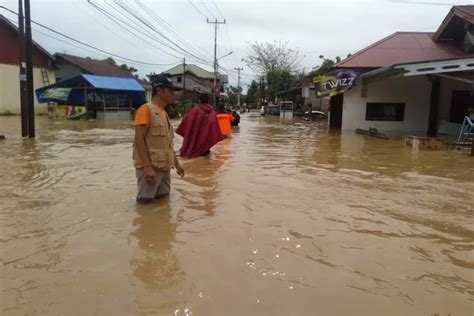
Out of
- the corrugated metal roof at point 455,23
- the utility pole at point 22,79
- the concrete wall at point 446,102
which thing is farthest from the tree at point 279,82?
the utility pole at point 22,79

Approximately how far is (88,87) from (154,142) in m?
25.0

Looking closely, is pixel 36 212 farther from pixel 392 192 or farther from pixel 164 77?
pixel 392 192

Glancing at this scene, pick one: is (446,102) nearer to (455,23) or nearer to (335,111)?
(455,23)

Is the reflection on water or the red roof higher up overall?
the red roof

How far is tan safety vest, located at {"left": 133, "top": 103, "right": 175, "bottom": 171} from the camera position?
4895mm

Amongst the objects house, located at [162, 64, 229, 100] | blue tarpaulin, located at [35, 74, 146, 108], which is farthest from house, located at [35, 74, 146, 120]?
house, located at [162, 64, 229, 100]

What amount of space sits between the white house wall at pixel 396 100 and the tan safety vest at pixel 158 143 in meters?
17.4

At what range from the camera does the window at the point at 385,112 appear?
21.0m

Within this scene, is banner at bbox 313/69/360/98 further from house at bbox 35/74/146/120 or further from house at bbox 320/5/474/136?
house at bbox 35/74/146/120

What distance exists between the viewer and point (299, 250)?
12.6 feet

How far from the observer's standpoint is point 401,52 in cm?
2138

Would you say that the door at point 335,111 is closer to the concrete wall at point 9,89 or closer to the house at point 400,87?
the house at point 400,87

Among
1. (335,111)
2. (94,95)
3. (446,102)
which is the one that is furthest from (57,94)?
(446,102)

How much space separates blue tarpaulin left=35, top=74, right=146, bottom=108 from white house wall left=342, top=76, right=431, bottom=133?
15426 mm
